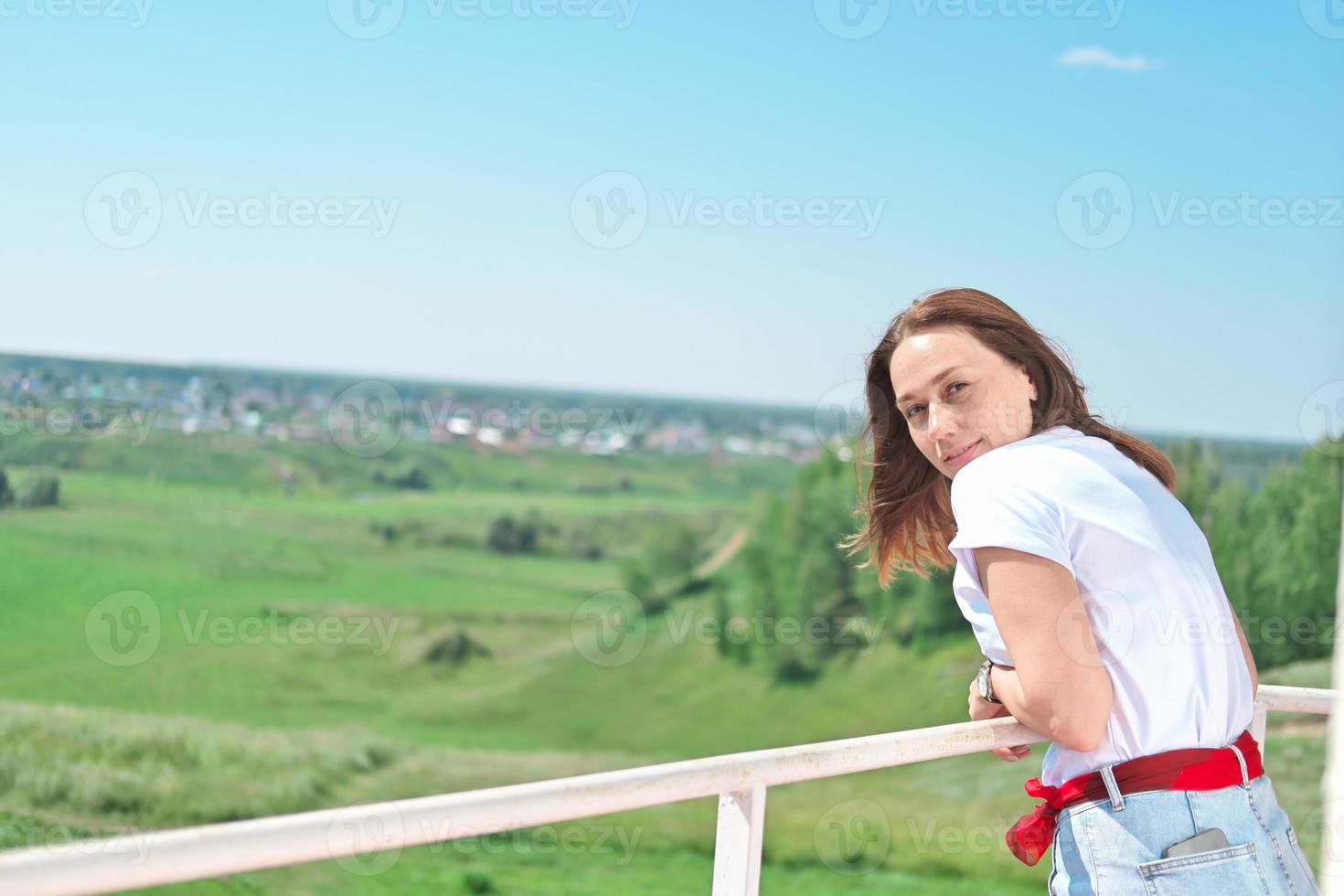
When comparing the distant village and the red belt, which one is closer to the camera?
the red belt

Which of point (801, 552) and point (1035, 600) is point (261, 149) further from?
point (1035, 600)

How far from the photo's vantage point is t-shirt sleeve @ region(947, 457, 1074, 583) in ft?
3.48

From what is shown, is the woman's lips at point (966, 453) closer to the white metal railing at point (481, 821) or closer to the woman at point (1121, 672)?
the woman at point (1121, 672)

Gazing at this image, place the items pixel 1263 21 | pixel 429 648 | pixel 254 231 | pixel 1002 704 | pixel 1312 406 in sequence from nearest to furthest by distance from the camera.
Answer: pixel 1002 704 → pixel 1312 406 → pixel 1263 21 → pixel 429 648 → pixel 254 231

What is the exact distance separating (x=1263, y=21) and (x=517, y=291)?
34100mm

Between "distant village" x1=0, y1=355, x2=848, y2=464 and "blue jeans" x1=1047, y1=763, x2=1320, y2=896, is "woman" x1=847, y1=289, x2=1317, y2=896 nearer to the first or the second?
"blue jeans" x1=1047, y1=763, x2=1320, y2=896

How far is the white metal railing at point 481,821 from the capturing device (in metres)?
0.72

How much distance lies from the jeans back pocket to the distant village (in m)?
35.3

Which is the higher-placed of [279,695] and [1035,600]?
[1035,600]

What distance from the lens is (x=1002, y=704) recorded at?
1.33 metres

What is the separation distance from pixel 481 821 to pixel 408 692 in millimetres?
42600

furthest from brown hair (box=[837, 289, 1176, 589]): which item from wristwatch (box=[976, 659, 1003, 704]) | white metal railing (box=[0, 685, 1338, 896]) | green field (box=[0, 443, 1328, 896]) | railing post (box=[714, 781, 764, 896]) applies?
green field (box=[0, 443, 1328, 896])

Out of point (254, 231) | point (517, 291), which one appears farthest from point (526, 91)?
point (254, 231)

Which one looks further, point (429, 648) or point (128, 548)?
point (429, 648)
